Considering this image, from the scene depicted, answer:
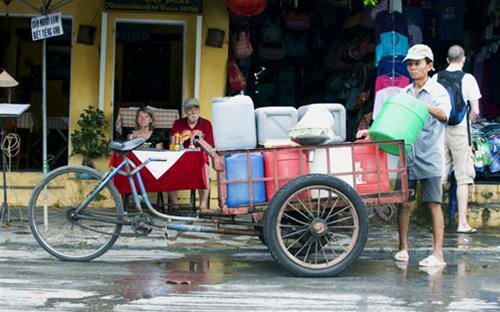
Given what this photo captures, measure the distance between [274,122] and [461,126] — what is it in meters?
2.81

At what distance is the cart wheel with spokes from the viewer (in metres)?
7.38

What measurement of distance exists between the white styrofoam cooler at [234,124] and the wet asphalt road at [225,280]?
1.21 meters

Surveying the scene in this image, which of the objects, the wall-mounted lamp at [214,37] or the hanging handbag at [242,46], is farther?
the hanging handbag at [242,46]

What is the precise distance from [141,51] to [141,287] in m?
7.56

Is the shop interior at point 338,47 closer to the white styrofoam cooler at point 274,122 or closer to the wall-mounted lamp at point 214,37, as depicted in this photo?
the wall-mounted lamp at point 214,37

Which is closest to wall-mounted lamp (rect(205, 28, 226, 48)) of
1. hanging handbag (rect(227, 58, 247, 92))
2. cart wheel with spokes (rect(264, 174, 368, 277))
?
hanging handbag (rect(227, 58, 247, 92))

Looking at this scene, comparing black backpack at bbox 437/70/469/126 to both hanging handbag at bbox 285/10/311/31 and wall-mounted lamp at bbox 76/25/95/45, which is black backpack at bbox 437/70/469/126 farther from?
wall-mounted lamp at bbox 76/25/95/45

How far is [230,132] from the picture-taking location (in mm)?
7840

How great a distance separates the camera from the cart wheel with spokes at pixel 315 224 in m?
7.38

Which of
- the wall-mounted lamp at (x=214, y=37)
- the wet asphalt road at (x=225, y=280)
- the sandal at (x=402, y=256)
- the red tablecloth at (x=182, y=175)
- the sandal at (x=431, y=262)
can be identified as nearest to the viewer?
the wet asphalt road at (x=225, y=280)

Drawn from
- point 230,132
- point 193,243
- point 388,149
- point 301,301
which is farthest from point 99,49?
point 301,301

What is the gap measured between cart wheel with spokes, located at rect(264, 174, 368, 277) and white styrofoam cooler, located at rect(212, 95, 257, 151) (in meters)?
0.75

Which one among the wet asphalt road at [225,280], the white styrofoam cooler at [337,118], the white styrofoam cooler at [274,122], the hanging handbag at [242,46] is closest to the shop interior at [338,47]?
the hanging handbag at [242,46]

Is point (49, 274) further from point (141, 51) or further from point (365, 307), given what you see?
point (141, 51)
